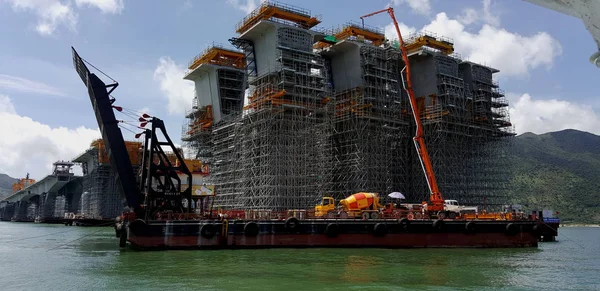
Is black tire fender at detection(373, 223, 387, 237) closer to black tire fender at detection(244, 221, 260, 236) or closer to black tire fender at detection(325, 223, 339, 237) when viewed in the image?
black tire fender at detection(325, 223, 339, 237)

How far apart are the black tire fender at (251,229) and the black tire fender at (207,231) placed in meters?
2.59

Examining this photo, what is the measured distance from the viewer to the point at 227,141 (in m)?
69.2

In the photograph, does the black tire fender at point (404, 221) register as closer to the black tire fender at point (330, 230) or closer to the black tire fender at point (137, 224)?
the black tire fender at point (330, 230)

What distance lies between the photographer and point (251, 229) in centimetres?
3972

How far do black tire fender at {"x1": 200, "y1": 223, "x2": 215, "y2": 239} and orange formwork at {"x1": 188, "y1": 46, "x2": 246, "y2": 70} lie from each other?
40669 millimetres

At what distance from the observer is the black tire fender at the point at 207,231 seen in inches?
1520

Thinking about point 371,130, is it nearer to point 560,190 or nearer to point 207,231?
point 207,231

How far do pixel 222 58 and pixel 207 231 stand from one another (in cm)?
4257

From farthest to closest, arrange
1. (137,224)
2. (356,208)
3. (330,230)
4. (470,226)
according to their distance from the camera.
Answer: (356,208)
(470,226)
(330,230)
(137,224)

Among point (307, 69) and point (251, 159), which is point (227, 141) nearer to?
point (251, 159)

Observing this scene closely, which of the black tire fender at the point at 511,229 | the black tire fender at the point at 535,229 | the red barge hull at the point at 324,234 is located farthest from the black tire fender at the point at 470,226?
the black tire fender at the point at 535,229

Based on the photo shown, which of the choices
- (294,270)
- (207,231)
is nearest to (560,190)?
(207,231)

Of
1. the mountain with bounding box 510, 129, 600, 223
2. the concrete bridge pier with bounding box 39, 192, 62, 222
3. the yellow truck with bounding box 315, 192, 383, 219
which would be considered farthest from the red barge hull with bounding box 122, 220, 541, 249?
the mountain with bounding box 510, 129, 600, 223

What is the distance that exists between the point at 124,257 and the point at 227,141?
36.2 metres
